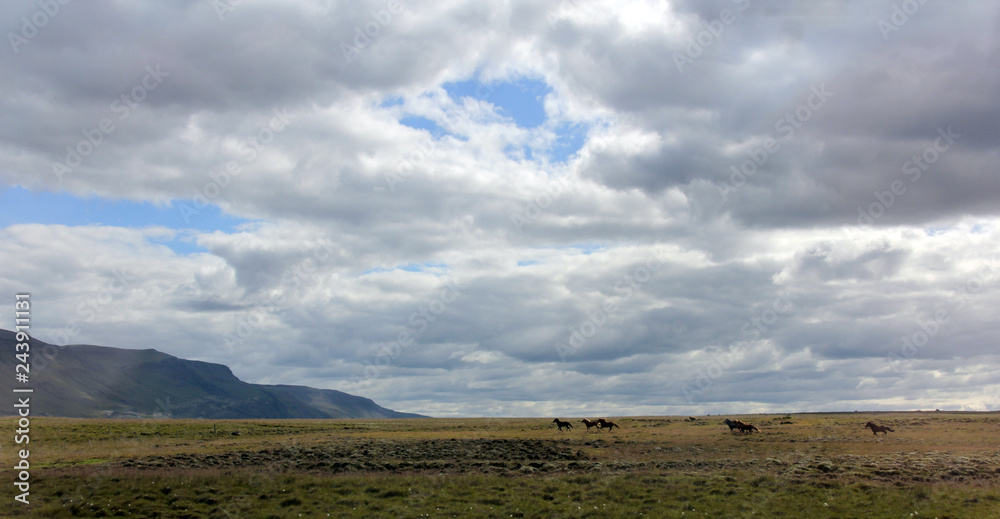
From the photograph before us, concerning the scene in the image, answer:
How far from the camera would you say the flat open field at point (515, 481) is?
1275 inches

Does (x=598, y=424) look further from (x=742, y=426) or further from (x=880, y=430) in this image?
(x=880, y=430)

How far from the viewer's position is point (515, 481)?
39094mm

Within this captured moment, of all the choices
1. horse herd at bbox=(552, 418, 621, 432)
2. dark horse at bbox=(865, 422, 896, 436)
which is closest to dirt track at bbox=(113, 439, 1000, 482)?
dark horse at bbox=(865, 422, 896, 436)

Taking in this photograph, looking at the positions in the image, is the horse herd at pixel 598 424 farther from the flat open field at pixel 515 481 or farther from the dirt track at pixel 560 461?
the flat open field at pixel 515 481

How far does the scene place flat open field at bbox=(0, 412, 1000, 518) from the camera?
32.4 m

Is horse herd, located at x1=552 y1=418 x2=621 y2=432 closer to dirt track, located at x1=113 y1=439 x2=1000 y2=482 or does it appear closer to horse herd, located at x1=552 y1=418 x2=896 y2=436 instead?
horse herd, located at x1=552 y1=418 x2=896 y2=436

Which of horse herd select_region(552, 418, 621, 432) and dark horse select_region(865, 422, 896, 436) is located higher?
dark horse select_region(865, 422, 896, 436)

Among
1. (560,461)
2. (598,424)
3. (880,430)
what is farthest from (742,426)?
(560,461)

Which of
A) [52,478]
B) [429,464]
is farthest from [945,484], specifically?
[52,478]

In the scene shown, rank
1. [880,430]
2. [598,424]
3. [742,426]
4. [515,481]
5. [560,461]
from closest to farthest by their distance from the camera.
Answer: [515,481], [560,461], [880,430], [742,426], [598,424]

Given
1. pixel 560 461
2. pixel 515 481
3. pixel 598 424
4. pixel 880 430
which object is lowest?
Answer: pixel 598 424

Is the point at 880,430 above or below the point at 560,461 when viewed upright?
below

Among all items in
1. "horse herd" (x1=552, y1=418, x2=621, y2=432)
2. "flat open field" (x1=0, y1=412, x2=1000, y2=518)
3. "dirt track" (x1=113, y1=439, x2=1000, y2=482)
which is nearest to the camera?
"flat open field" (x1=0, y1=412, x2=1000, y2=518)

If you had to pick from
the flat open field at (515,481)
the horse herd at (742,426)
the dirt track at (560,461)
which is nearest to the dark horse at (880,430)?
the horse herd at (742,426)
